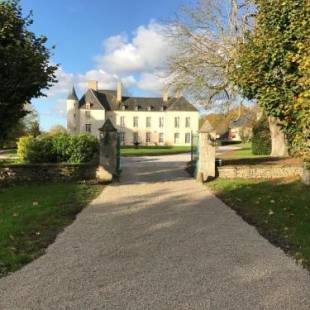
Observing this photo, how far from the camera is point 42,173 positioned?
1511 cm

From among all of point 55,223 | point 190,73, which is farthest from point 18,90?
point 190,73

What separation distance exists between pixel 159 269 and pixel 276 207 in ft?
16.9

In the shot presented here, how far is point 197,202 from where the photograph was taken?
10.9m

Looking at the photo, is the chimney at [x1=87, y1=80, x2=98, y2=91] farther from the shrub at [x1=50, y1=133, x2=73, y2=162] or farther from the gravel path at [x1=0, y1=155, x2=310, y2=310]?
the gravel path at [x1=0, y1=155, x2=310, y2=310]

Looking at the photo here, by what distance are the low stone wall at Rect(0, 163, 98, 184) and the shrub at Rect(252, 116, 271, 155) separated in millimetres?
19361

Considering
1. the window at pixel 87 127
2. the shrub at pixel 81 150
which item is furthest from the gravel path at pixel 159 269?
the window at pixel 87 127

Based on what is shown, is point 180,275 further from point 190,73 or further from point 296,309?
point 190,73

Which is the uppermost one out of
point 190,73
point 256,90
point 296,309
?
point 190,73

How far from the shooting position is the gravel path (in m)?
4.42

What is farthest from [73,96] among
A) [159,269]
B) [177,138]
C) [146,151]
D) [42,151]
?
[159,269]

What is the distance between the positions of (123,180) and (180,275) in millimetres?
10704

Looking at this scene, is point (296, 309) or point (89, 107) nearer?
point (296, 309)

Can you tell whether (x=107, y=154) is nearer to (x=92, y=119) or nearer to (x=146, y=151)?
(x=146, y=151)

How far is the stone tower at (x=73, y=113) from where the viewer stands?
7050 cm
